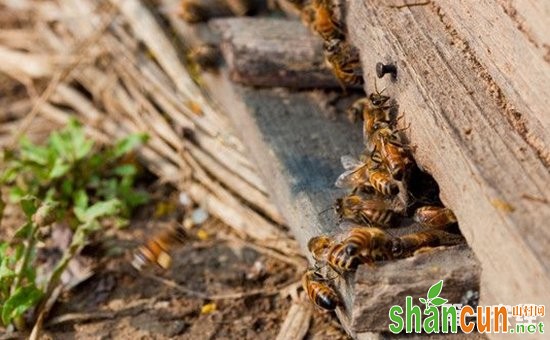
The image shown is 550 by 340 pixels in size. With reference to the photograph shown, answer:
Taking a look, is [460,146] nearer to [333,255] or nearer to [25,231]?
[333,255]

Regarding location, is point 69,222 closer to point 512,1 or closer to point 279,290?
point 279,290

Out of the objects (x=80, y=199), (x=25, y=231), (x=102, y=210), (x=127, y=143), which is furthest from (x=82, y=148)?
(x=25, y=231)

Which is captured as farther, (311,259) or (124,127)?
(124,127)

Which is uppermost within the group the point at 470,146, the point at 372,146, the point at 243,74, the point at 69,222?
the point at 470,146

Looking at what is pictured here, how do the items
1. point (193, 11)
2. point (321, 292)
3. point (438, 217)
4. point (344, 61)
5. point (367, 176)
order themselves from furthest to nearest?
point (193, 11)
point (344, 61)
point (367, 176)
point (321, 292)
point (438, 217)

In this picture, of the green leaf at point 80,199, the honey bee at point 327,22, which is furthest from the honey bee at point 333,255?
the green leaf at point 80,199

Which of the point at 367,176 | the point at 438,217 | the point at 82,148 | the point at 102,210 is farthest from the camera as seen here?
the point at 82,148

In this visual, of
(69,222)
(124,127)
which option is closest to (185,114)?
(124,127)

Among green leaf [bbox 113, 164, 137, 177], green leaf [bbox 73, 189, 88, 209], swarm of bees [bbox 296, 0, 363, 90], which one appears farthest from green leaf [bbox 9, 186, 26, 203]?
swarm of bees [bbox 296, 0, 363, 90]
